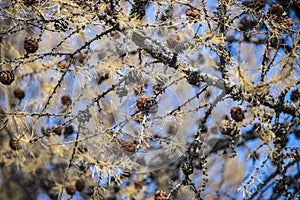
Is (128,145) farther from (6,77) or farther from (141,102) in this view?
(6,77)

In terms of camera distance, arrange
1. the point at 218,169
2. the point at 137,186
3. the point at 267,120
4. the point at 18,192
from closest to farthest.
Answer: the point at 267,120 → the point at 137,186 → the point at 218,169 → the point at 18,192

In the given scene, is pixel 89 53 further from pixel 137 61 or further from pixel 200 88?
pixel 200 88

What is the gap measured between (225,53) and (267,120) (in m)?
0.16

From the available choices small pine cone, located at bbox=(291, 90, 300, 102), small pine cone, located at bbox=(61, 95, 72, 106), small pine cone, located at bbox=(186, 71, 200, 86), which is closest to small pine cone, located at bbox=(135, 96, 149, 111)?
small pine cone, located at bbox=(186, 71, 200, 86)

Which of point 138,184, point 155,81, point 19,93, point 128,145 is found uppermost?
point 19,93

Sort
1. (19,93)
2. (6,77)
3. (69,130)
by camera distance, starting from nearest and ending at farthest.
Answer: (6,77) → (69,130) → (19,93)

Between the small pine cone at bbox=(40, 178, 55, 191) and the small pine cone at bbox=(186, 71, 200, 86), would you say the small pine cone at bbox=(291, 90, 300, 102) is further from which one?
the small pine cone at bbox=(40, 178, 55, 191)

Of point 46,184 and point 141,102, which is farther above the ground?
point 46,184

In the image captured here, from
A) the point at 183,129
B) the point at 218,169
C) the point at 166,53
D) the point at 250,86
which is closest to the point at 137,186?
the point at 218,169

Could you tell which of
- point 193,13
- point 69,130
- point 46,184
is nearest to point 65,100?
point 69,130

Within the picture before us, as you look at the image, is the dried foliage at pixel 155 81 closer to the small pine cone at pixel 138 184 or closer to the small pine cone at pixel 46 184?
the small pine cone at pixel 138 184

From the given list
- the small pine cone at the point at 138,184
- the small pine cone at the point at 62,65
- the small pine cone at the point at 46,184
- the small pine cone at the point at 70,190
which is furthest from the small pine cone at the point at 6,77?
the small pine cone at the point at 46,184

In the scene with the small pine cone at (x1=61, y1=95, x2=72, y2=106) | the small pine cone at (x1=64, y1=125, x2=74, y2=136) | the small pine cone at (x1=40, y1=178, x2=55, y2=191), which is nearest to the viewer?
the small pine cone at (x1=61, y1=95, x2=72, y2=106)

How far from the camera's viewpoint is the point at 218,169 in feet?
6.67
